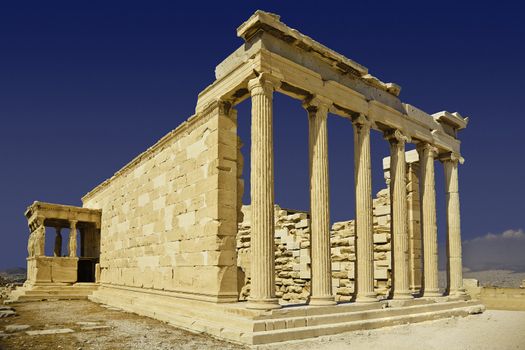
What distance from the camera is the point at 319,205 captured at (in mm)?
11977

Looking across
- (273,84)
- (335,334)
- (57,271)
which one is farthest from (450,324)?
(57,271)

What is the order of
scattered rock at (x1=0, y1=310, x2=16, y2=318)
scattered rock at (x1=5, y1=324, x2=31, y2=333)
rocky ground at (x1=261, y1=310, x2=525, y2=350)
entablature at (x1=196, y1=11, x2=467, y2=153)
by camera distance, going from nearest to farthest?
1. rocky ground at (x1=261, y1=310, x2=525, y2=350)
2. scattered rock at (x1=5, y1=324, x2=31, y2=333)
3. entablature at (x1=196, y1=11, x2=467, y2=153)
4. scattered rock at (x1=0, y1=310, x2=16, y2=318)

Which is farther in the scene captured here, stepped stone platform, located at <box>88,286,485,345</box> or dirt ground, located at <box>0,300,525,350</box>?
stepped stone platform, located at <box>88,286,485,345</box>

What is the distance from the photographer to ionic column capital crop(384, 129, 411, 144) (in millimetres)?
15094

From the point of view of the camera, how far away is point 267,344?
924 centimetres

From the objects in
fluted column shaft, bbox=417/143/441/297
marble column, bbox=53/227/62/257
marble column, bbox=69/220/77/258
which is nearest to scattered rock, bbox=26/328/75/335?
fluted column shaft, bbox=417/143/441/297

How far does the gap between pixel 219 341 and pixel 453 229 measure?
35.9 feet

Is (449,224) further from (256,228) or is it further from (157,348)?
(157,348)

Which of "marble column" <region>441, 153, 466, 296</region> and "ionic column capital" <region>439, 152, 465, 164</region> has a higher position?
"ionic column capital" <region>439, 152, 465, 164</region>

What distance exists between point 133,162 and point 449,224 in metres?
11.6

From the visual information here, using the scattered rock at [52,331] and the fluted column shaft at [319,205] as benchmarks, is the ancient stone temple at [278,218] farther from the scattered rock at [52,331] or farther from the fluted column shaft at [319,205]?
the scattered rock at [52,331]

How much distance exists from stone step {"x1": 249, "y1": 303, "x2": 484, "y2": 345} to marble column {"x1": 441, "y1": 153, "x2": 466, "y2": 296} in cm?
169

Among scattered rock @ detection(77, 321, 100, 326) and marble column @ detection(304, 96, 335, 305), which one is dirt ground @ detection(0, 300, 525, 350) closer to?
scattered rock @ detection(77, 321, 100, 326)

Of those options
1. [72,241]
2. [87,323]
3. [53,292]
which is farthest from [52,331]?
[72,241]
